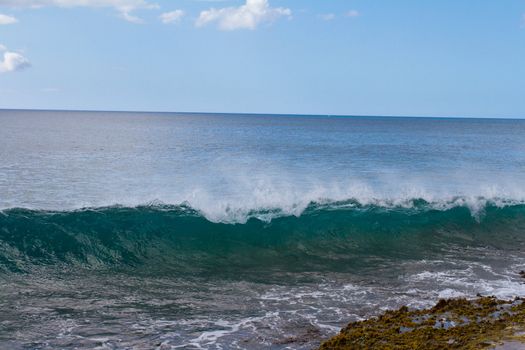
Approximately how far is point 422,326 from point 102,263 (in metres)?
11.2

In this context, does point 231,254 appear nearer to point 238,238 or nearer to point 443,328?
point 238,238

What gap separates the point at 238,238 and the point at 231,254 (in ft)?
6.00

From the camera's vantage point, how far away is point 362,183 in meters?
35.8

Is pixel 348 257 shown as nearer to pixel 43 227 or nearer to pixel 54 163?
pixel 43 227

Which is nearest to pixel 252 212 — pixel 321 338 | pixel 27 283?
pixel 27 283

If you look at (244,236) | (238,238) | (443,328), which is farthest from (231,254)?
(443,328)

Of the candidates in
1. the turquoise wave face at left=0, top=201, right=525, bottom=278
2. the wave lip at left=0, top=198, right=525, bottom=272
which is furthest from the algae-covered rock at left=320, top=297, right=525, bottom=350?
the wave lip at left=0, top=198, right=525, bottom=272

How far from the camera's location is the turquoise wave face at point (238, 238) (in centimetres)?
1830

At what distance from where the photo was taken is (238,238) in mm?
21359

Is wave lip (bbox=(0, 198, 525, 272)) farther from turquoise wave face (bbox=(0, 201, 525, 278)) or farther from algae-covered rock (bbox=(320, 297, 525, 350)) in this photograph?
algae-covered rock (bbox=(320, 297, 525, 350))

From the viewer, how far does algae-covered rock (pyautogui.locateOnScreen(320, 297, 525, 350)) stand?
1016 centimetres

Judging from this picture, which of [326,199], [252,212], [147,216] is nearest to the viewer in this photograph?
[147,216]

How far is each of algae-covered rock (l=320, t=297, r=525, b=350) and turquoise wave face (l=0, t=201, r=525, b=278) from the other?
5413 millimetres

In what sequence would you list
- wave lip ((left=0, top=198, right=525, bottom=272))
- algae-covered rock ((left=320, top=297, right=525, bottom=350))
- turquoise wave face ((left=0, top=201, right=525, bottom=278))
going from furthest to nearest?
wave lip ((left=0, top=198, right=525, bottom=272)), turquoise wave face ((left=0, top=201, right=525, bottom=278)), algae-covered rock ((left=320, top=297, right=525, bottom=350))
